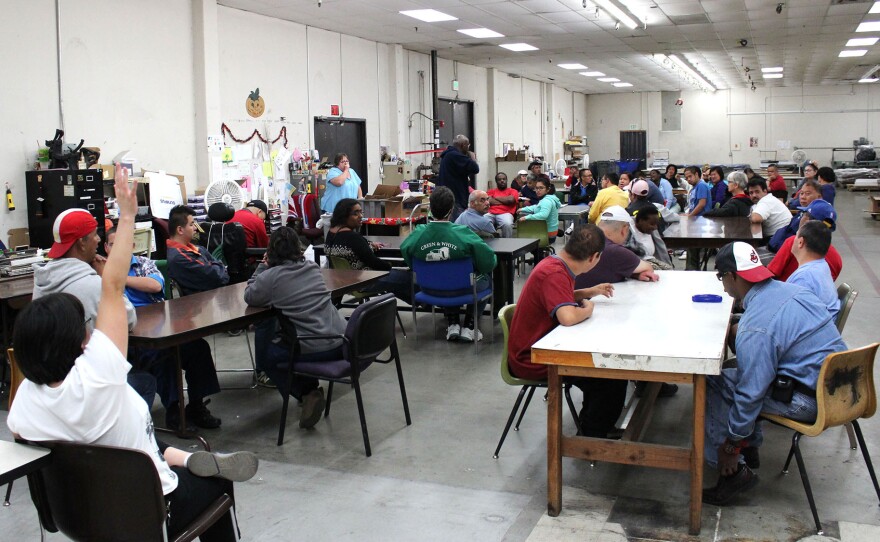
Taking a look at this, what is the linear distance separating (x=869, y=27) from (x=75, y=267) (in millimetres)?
13421

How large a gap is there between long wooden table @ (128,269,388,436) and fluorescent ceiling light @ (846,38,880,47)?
13.4 metres

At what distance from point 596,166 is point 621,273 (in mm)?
16261

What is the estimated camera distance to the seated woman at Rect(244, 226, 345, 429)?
407 centimetres

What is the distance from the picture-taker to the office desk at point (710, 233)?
6691 mm

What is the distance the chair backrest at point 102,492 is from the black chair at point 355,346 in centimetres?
179

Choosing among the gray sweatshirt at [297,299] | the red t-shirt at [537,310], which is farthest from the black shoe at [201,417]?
the red t-shirt at [537,310]

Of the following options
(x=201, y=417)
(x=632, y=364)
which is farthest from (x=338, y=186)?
(x=632, y=364)

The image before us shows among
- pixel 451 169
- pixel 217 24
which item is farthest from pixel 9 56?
pixel 451 169

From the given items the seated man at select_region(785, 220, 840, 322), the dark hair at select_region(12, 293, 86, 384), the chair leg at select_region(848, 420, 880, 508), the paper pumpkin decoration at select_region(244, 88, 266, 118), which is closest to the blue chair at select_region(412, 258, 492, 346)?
the seated man at select_region(785, 220, 840, 322)

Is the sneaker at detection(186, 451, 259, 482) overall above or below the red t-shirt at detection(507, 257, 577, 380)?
below

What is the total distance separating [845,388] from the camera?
3012 millimetres

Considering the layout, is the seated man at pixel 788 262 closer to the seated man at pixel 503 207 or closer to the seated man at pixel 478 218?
the seated man at pixel 478 218

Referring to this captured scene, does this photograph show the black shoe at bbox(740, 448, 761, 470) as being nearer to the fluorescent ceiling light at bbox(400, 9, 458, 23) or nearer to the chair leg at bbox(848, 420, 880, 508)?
the chair leg at bbox(848, 420, 880, 508)

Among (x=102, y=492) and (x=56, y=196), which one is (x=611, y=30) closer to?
(x=56, y=196)
